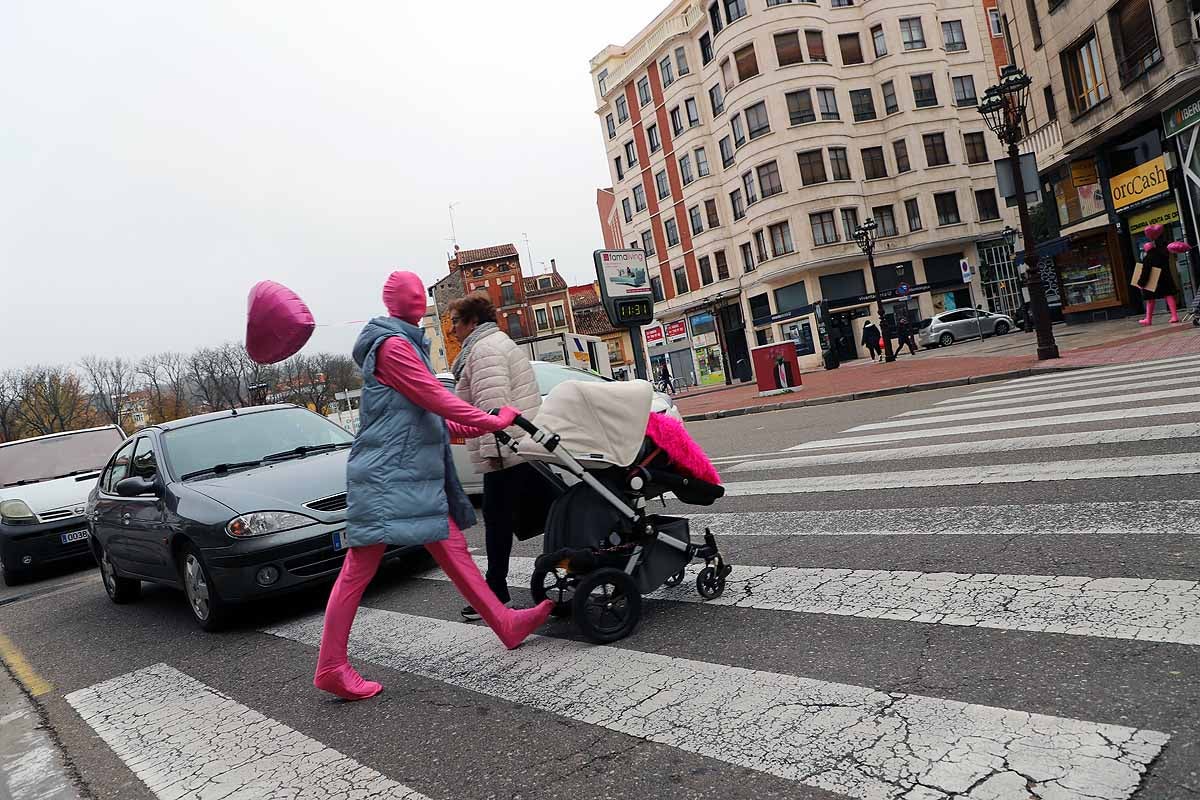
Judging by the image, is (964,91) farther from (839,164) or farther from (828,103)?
(839,164)

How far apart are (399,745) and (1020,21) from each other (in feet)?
90.6

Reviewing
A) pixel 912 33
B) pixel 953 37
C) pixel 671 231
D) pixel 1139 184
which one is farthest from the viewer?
pixel 671 231

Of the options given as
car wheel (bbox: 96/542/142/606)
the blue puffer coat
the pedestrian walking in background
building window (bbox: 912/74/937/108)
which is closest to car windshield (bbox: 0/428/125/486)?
car wheel (bbox: 96/542/142/606)

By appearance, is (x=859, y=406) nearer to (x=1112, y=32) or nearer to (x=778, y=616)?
(x=778, y=616)

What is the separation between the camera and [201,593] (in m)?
5.90

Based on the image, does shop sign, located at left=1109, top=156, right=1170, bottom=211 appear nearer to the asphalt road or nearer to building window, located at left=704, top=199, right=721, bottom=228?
the asphalt road

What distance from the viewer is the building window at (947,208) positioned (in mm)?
42250

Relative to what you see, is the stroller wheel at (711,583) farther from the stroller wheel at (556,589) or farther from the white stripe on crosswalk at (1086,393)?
the white stripe on crosswalk at (1086,393)

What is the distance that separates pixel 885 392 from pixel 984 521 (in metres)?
11.2

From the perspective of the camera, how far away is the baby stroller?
4066mm

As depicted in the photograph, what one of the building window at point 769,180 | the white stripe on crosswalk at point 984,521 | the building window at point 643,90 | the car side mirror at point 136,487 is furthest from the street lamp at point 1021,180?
the building window at point 643,90

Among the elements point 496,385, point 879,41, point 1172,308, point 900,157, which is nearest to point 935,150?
point 900,157

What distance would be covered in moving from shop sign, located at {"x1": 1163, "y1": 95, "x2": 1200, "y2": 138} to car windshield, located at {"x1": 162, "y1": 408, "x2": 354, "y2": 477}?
1941 cm

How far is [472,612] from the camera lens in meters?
5.04
